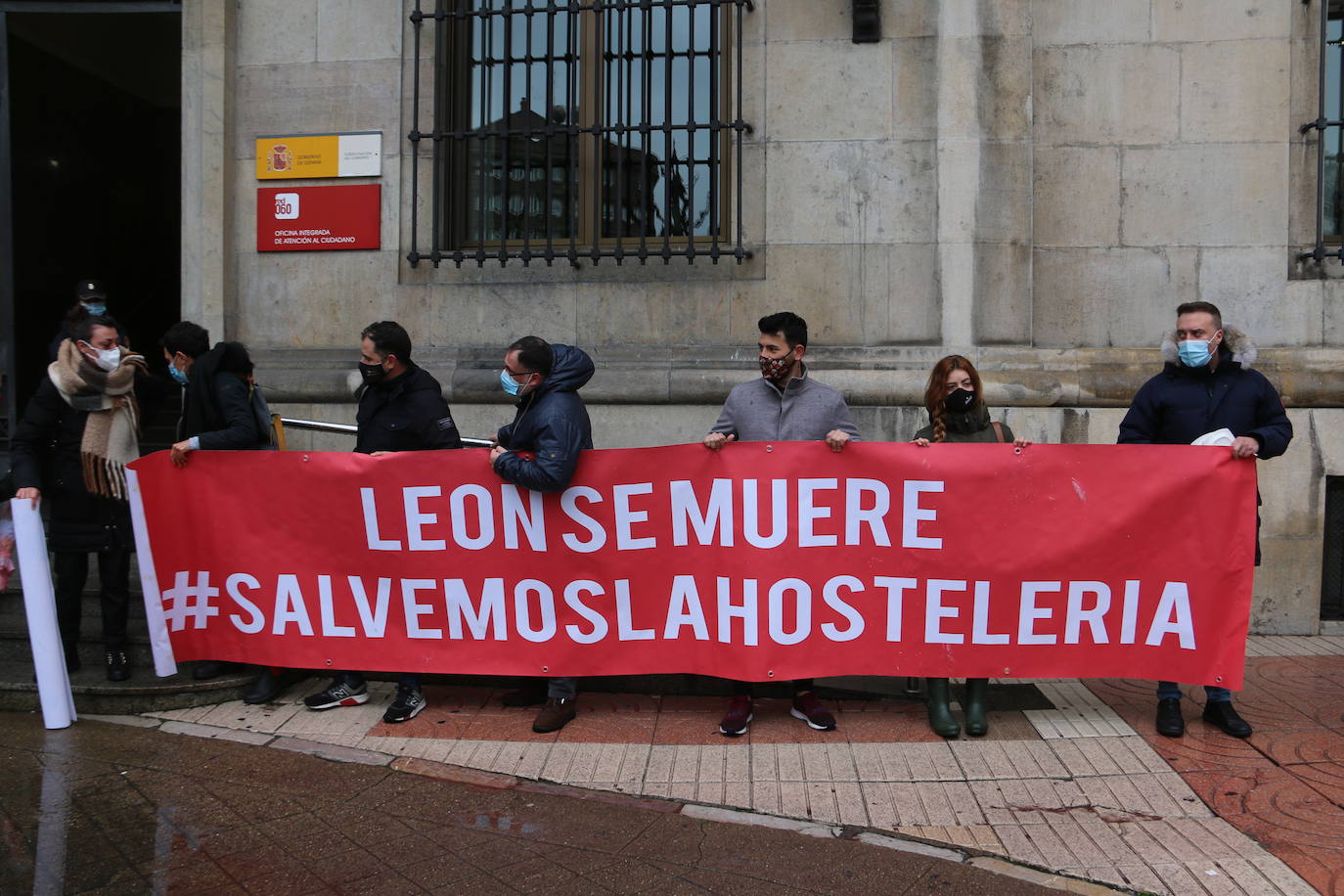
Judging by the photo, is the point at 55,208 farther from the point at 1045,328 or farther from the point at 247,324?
the point at 1045,328

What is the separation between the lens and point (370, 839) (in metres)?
3.88

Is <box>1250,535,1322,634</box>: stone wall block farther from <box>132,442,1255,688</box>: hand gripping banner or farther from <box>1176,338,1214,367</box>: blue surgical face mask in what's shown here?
<box>1176,338,1214,367</box>: blue surgical face mask

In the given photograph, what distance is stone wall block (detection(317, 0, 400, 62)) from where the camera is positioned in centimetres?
761

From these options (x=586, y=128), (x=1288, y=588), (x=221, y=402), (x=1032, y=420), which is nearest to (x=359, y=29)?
(x=586, y=128)

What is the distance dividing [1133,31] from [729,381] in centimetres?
339

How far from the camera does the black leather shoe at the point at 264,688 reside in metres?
5.42

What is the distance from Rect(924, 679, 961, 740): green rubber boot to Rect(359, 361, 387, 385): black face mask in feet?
9.54

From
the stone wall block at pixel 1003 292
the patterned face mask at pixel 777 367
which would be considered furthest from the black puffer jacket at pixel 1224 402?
the stone wall block at pixel 1003 292

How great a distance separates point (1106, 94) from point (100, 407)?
6.18 metres

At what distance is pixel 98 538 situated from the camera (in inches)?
220

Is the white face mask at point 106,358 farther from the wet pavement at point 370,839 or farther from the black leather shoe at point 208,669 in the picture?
the wet pavement at point 370,839

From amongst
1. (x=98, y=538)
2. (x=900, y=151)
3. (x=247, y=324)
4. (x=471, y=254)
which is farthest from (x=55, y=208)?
(x=900, y=151)

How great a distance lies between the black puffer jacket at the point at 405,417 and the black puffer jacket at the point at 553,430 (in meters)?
0.48

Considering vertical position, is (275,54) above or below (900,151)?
above
